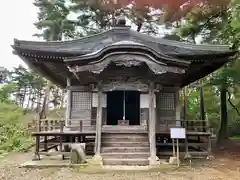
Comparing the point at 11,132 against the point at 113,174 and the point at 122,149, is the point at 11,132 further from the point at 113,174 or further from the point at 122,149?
the point at 113,174

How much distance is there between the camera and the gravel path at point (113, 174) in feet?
27.0

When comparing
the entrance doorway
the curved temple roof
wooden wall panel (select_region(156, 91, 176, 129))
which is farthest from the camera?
the entrance doorway

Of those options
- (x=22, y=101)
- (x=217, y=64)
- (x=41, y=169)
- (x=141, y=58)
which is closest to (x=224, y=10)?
(x=217, y=64)

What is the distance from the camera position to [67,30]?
2714cm

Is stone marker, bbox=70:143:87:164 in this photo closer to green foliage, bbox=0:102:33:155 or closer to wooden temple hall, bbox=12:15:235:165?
wooden temple hall, bbox=12:15:235:165

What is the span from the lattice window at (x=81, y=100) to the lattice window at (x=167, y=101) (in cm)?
313

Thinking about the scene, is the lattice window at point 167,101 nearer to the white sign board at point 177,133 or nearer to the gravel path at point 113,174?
the white sign board at point 177,133

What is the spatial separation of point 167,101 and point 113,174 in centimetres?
535

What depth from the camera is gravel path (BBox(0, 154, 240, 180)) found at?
27.0 ft

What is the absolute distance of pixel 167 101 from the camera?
518 inches

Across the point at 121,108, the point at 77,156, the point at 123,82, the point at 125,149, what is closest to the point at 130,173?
the point at 125,149

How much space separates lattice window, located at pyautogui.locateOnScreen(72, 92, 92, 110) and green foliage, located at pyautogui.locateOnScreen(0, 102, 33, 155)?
515 cm

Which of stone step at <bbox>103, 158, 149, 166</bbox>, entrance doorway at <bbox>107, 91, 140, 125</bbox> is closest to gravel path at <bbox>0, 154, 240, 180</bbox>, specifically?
stone step at <bbox>103, 158, 149, 166</bbox>

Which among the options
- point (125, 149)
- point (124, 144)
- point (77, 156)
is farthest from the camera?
point (124, 144)
